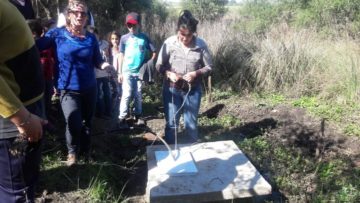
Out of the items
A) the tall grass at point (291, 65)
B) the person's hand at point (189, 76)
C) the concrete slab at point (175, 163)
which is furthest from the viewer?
the tall grass at point (291, 65)

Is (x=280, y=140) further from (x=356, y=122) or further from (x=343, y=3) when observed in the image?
(x=343, y=3)

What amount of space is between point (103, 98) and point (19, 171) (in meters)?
4.37

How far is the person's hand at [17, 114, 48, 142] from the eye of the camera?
2.02 m

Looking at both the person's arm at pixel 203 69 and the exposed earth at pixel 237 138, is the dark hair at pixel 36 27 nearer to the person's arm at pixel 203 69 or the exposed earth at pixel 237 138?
the exposed earth at pixel 237 138

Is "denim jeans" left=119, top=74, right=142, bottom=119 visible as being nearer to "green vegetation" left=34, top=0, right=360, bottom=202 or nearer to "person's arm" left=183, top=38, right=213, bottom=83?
"green vegetation" left=34, top=0, right=360, bottom=202

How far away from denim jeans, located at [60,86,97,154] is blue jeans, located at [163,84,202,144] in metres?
0.94

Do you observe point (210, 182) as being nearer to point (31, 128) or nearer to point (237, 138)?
point (31, 128)

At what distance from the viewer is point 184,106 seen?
472 centimetres

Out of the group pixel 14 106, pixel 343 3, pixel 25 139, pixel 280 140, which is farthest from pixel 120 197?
pixel 343 3

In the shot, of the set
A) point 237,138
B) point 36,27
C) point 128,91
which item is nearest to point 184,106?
point 237,138

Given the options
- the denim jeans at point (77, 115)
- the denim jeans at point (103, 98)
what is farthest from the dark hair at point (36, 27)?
the denim jeans at point (103, 98)

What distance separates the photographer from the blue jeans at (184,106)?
4.64m

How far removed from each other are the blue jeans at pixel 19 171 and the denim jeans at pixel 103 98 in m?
3.89

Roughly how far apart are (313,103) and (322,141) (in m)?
1.67
